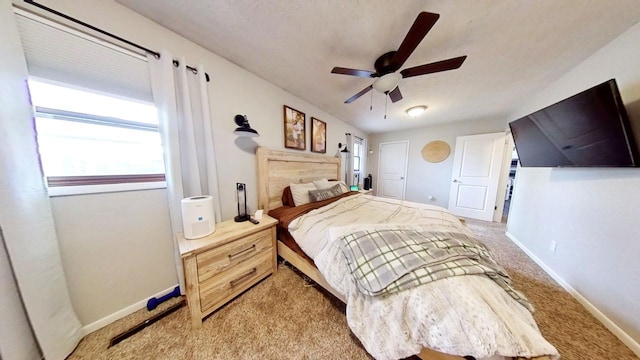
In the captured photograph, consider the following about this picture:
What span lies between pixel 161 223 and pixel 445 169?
504 centimetres

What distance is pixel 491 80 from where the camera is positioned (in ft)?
6.58

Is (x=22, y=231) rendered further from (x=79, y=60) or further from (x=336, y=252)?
(x=336, y=252)

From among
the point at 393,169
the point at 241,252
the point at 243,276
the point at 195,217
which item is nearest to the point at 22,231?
the point at 195,217

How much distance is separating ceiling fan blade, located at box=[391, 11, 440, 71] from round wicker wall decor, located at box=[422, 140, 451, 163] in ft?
10.6

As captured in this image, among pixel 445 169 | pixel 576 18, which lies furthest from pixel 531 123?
pixel 445 169

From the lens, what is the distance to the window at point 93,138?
3.29 feet

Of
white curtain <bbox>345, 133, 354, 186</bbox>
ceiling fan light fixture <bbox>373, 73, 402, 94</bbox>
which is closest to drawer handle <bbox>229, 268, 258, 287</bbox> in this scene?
ceiling fan light fixture <bbox>373, 73, 402, 94</bbox>

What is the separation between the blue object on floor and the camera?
132 cm

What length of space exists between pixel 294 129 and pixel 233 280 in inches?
77.9

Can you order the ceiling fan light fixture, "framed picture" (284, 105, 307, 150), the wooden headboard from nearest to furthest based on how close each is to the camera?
the ceiling fan light fixture < the wooden headboard < "framed picture" (284, 105, 307, 150)

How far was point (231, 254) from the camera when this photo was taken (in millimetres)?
1381

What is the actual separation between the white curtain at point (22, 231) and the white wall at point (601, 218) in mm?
3751

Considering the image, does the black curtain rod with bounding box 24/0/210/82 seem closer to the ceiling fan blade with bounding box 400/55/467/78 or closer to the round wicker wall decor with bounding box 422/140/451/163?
the ceiling fan blade with bounding box 400/55/467/78

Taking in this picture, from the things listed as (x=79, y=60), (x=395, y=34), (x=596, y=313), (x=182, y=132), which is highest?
(x=395, y=34)
